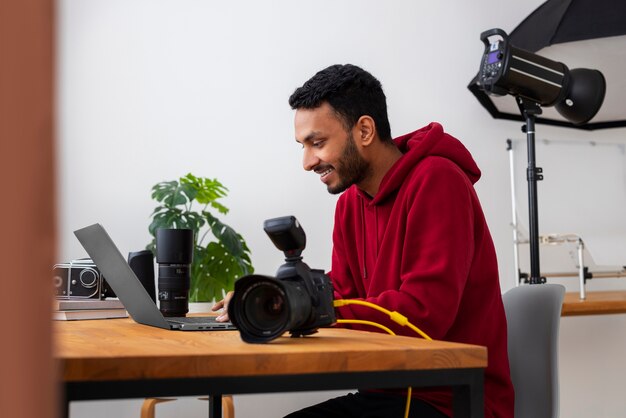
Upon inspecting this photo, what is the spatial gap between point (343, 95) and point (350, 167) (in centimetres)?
15

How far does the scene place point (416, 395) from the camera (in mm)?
1210

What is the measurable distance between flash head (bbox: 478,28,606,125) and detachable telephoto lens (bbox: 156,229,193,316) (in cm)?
148

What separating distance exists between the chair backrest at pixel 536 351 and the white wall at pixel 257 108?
1.94 meters

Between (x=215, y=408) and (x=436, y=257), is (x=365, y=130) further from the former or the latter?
(x=215, y=408)

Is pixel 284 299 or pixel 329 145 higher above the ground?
pixel 329 145

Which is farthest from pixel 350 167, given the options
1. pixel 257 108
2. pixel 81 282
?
pixel 257 108

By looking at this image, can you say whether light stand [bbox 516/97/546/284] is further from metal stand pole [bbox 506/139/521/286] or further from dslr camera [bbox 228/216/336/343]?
dslr camera [bbox 228/216/336/343]

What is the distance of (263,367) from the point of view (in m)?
0.68

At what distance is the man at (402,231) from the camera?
3.96ft

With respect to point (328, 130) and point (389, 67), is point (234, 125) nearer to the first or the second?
point (389, 67)

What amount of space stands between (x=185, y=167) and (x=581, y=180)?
202cm

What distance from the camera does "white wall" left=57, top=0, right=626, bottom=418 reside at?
3.13m

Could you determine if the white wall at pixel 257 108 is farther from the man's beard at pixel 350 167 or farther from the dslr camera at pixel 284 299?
the dslr camera at pixel 284 299

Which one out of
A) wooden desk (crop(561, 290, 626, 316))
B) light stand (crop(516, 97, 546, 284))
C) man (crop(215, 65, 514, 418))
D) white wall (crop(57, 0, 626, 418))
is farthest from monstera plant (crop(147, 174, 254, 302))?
wooden desk (crop(561, 290, 626, 316))
